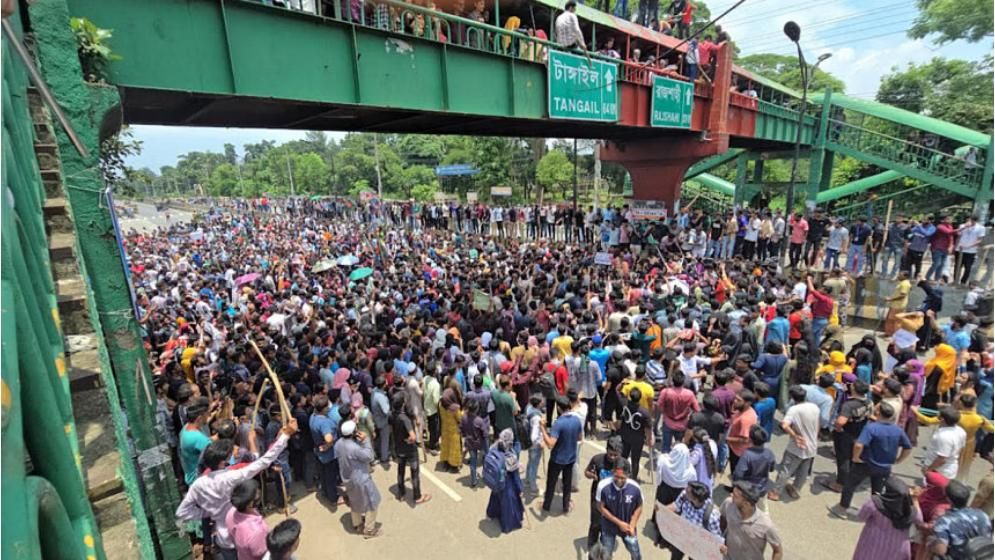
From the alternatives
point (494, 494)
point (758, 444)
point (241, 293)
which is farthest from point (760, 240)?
point (241, 293)

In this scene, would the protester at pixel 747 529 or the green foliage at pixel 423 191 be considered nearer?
the protester at pixel 747 529

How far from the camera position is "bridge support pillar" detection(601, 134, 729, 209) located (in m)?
18.3

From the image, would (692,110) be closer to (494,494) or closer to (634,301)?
(634,301)

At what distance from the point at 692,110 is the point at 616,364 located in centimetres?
1292

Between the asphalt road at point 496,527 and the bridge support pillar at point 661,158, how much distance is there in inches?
528

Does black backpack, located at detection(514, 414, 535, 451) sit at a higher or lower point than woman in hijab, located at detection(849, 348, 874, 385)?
lower

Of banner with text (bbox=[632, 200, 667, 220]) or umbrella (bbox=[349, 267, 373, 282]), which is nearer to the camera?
umbrella (bbox=[349, 267, 373, 282])

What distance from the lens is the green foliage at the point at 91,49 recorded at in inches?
227

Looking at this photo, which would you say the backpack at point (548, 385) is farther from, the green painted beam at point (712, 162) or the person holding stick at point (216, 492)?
the green painted beam at point (712, 162)

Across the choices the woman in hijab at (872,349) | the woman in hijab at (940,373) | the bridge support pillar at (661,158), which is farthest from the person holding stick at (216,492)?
the bridge support pillar at (661,158)

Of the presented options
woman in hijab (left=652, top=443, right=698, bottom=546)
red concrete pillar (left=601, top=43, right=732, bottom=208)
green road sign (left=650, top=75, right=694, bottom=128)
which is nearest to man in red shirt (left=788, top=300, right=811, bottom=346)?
woman in hijab (left=652, top=443, right=698, bottom=546)

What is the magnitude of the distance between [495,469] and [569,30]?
10.3 meters

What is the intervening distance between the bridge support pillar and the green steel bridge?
223cm

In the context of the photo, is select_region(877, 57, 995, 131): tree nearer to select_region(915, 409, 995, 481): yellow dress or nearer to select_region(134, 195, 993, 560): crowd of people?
select_region(134, 195, 993, 560): crowd of people
